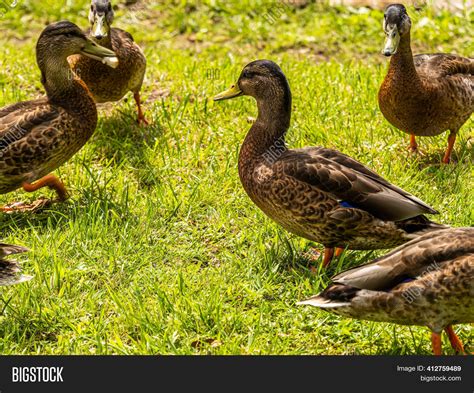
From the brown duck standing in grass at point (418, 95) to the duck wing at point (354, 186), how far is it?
1380 millimetres

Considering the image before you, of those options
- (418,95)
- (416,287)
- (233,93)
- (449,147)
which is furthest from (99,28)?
(416,287)

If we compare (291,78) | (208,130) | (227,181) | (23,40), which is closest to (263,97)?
(227,181)

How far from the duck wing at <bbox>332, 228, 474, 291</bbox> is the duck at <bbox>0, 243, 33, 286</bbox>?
5.53ft

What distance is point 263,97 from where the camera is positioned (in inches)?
220

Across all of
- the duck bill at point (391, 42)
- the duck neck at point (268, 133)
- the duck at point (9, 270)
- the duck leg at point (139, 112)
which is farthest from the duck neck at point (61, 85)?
the duck bill at point (391, 42)

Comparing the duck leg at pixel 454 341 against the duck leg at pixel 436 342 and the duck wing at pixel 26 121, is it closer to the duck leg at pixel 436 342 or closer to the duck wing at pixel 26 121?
the duck leg at pixel 436 342

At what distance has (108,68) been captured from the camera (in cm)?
694

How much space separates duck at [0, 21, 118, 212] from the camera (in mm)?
5820

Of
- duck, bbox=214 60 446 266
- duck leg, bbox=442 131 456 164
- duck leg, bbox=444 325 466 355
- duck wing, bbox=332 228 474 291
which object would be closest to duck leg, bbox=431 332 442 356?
duck leg, bbox=444 325 466 355

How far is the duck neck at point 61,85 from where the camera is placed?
6180 millimetres

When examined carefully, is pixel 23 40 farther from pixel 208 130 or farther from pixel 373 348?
pixel 373 348

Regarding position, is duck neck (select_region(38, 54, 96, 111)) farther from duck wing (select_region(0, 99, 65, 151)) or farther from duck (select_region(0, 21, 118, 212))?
duck wing (select_region(0, 99, 65, 151))

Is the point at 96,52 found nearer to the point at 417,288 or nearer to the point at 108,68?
the point at 108,68

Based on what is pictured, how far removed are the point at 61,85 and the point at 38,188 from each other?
2.59ft
